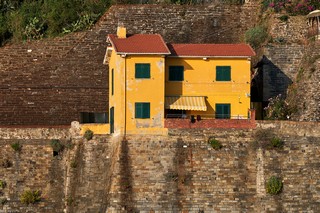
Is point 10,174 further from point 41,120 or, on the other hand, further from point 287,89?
point 287,89

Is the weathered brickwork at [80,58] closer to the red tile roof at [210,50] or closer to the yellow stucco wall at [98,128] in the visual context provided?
the yellow stucco wall at [98,128]

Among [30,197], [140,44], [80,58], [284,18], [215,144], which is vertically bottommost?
[30,197]

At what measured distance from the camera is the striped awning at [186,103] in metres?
69.1

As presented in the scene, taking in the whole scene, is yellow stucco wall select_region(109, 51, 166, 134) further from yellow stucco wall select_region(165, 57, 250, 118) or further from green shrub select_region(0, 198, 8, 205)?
green shrub select_region(0, 198, 8, 205)

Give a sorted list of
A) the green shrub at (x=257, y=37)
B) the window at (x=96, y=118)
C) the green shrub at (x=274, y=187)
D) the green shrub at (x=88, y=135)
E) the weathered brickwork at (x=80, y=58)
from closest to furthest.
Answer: the green shrub at (x=274, y=187), the green shrub at (x=88, y=135), the window at (x=96, y=118), the weathered brickwork at (x=80, y=58), the green shrub at (x=257, y=37)

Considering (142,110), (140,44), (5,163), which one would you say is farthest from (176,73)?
(5,163)

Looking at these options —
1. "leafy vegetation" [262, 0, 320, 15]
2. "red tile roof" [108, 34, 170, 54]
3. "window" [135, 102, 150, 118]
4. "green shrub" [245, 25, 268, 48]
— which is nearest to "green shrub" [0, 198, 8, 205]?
"window" [135, 102, 150, 118]

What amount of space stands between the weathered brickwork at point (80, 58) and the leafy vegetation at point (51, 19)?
6.85 feet

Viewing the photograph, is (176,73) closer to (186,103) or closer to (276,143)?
(186,103)

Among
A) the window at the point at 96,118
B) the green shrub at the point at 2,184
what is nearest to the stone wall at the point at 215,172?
the window at the point at 96,118

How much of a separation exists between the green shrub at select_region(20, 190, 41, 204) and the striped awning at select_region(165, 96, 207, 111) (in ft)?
26.5

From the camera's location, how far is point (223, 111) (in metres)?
70.2

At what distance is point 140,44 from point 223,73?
4.73 meters

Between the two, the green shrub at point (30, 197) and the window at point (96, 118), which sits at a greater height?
the window at point (96, 118)
